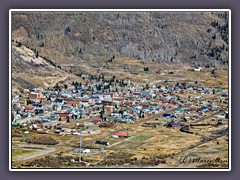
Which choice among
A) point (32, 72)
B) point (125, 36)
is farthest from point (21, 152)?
point (125, 36)

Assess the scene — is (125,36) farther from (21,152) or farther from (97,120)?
(21,152)

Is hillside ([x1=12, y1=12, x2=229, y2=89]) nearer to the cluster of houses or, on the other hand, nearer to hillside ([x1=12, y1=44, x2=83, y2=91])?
hillside ([x1=12, y1=44, x2=83, y2=91])

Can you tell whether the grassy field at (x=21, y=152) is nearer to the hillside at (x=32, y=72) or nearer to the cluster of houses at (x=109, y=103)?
the cluster of houses at (x=109, y=103)

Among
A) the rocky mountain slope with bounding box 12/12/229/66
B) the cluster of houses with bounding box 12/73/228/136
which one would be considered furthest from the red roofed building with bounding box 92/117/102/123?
the rocky mountain slope with bounding box 12/12/229/66
